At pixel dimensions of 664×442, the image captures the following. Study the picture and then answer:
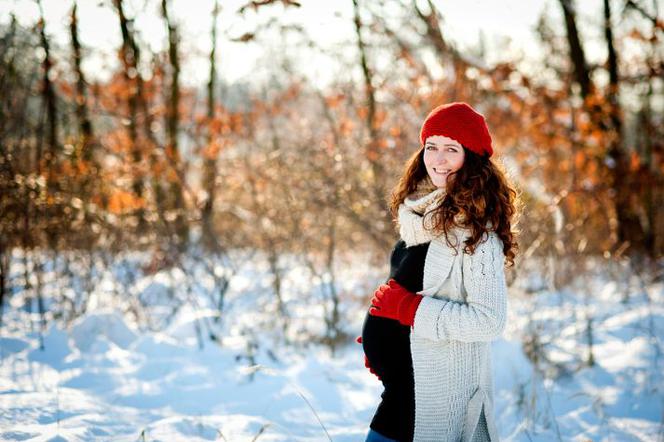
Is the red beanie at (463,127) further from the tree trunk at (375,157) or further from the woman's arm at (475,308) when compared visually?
the tree trunk at (375,157)

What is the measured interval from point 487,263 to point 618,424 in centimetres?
256

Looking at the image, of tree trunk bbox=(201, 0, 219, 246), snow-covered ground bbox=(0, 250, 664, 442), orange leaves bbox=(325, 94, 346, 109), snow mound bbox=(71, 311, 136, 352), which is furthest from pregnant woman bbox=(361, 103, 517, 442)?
orange leaves bbox=(325, 94, 346, 109)

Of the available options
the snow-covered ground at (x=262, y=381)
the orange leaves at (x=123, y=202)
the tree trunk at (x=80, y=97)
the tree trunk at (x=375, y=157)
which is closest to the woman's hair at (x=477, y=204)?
the snow-covered ground at (x=262, y=381)

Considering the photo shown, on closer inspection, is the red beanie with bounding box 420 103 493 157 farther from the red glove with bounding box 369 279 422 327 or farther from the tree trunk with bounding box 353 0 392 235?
the tree trunk with bounding box 353 0 392 235

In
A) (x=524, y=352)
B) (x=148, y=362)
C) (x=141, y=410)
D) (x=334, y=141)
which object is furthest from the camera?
(x=334, y=141)

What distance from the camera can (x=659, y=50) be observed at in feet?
32.3

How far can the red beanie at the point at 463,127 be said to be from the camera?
5.93ft

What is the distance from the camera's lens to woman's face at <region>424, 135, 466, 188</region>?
1820mm

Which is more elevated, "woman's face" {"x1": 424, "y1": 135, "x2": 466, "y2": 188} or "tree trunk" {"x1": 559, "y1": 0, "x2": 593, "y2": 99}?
"tree trunk" {"x1": 559, "y1": 0, "x2": 593, "y2": 99}

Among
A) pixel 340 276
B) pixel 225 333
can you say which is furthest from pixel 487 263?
pixel 340 276

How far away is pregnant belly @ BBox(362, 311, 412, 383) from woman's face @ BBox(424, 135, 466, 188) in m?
0.59

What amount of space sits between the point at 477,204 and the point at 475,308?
36 cm

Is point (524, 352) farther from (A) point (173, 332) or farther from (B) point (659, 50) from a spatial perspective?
(B) point (659, 50)

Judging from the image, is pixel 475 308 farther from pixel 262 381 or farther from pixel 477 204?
pixel 262 381
